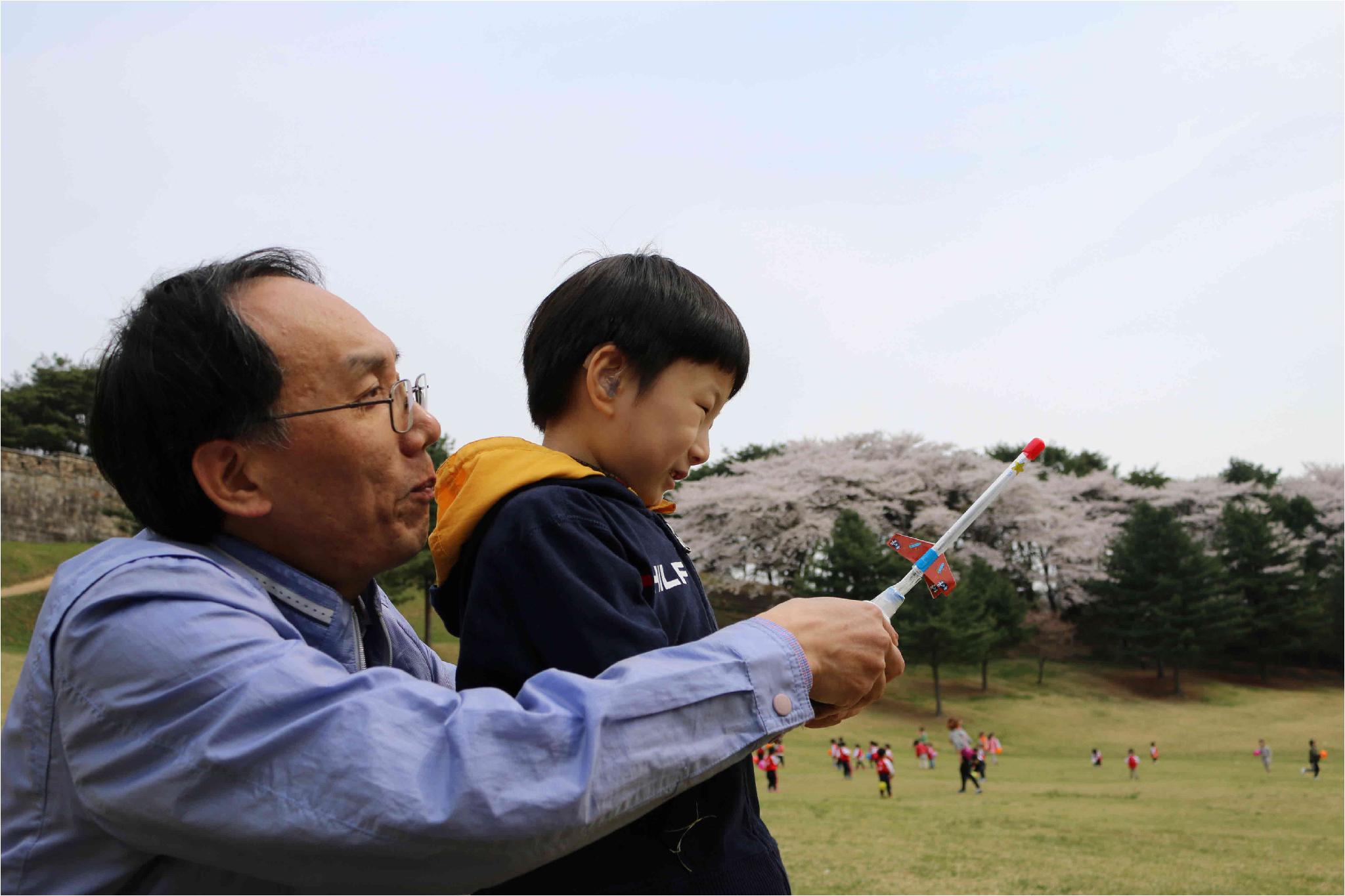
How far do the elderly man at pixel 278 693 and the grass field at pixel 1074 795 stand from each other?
7.97 metres

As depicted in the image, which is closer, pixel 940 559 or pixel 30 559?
pixel 940 559

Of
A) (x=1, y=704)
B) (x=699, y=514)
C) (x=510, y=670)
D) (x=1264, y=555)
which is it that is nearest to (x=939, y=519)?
(x=699, y=514)

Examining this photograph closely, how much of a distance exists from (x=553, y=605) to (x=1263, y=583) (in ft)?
136

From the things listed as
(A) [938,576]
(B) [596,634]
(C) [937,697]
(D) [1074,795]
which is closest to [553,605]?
(B) [596,634]

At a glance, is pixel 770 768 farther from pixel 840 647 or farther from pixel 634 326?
pixel 840 647

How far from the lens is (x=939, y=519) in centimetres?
3434

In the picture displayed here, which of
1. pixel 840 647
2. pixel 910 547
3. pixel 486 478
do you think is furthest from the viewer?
pixel 910 547

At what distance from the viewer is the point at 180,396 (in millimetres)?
1664

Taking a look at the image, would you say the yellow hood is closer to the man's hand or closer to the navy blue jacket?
the navy blue jacket

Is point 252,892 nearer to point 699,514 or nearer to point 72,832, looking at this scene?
point 72,832

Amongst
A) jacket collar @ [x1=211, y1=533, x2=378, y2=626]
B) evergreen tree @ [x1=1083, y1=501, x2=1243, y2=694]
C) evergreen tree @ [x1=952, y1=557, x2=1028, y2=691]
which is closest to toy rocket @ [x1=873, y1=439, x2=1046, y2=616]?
jacket collar @ [x1=211, y1=533, x2=378, y2=626]

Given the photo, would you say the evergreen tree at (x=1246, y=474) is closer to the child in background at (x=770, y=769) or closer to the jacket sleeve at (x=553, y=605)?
the child in background at (x=770, y=769)

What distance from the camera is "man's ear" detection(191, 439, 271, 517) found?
1.67 meters

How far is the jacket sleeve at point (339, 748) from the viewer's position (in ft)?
3.92
